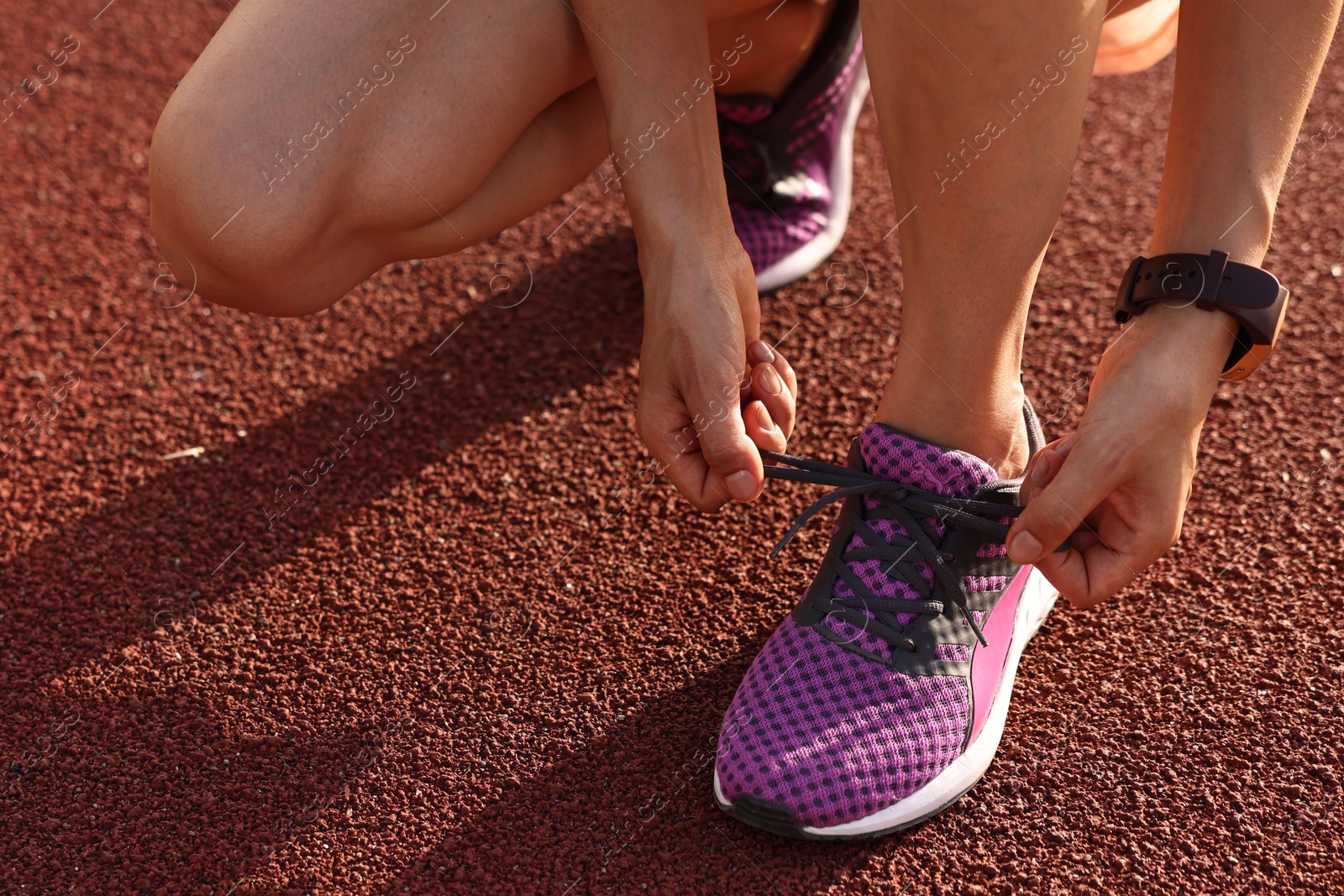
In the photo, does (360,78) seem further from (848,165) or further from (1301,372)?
(1301,372)

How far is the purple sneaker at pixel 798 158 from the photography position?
1.88 meters

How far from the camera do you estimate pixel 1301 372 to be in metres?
1.79

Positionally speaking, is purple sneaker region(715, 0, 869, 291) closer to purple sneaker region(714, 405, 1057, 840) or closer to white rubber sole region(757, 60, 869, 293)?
white rubber sole region(757, 60, 869, 293)

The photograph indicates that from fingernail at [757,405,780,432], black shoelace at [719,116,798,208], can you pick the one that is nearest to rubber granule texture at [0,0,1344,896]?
black shoelace at [719,116,798,208]

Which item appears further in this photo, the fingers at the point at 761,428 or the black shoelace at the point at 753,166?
the black shoelace at the point at 753,166

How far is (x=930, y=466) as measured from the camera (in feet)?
4.08

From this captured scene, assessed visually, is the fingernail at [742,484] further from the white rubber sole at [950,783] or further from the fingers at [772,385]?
the white rubber sole at [950,783]

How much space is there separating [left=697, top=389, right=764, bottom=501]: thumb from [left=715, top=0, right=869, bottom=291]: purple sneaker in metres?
0.71

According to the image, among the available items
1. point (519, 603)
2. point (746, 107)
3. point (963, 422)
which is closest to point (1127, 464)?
point (963, 422)

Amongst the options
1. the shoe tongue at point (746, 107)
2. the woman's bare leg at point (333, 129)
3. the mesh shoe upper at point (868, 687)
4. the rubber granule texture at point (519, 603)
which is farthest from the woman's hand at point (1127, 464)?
the shoe tongue at point (746, 107)

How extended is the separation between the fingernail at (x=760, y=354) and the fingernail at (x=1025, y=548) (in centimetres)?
39

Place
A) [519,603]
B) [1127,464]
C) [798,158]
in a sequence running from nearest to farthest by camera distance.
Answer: [1127,464] → [519,603] → [798,158]

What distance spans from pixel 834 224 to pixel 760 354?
0.79 m

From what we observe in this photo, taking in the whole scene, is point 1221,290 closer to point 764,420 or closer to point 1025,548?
point 1025,548
